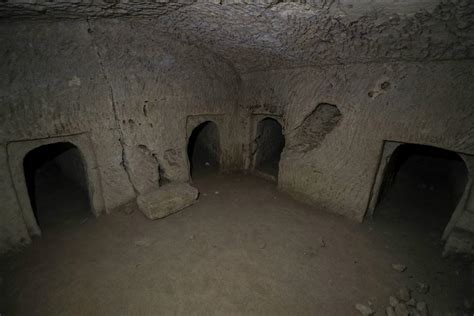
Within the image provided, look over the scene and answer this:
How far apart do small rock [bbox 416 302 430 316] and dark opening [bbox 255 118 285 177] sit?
3.99 metres

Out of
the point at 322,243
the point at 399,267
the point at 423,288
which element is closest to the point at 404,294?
the point at 423,288

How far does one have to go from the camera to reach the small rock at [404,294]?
3.04 m

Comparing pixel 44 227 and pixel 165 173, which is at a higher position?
pixel 165 173

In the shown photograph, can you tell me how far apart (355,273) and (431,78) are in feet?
10.5

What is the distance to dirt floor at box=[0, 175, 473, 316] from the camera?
9.87 feet

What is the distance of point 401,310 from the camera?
2.87m

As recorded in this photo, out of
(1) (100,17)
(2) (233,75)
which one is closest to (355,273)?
(2) (233,75)

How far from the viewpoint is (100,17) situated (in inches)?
155

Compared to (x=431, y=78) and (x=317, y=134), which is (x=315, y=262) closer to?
(x=317, y=134)

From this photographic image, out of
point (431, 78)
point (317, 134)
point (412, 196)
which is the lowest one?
point (412, 196)

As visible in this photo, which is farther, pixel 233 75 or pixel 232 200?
pixel 233 75

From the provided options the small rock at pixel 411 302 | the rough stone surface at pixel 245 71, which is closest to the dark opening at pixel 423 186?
the rough stone surface at pixel 245 71

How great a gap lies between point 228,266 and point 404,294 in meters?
2.47

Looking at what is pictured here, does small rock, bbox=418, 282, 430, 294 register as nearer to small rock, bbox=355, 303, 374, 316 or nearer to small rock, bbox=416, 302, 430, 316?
small rock, bbox=416, 302, 430, 316
